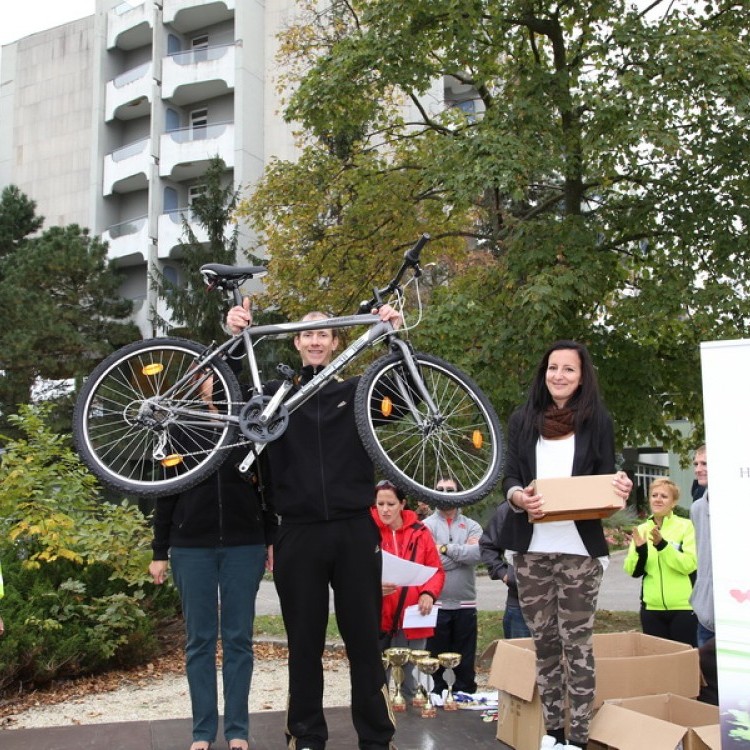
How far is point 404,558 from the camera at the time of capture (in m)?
5.62

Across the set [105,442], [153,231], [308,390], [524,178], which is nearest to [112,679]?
[105,442]

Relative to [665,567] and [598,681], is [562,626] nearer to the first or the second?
[598,681]

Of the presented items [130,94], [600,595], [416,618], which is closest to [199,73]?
[130,94]

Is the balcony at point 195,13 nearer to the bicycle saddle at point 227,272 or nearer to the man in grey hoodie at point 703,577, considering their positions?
the bicycle saddle at point 227,272

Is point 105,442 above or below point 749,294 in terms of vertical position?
below

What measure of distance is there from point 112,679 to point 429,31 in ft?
29.4

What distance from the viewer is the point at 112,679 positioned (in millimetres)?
6926

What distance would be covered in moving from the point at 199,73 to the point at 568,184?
2477 cm

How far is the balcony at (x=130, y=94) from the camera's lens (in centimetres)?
3444

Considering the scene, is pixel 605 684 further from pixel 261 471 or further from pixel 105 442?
pixel 105 442

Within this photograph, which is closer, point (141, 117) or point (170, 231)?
point (170, 231)

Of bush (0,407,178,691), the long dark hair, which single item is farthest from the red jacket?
bush (0,407,178,691)

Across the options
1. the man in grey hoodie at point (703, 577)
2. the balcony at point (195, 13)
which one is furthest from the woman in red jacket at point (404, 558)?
the balcony at point (195, 13)

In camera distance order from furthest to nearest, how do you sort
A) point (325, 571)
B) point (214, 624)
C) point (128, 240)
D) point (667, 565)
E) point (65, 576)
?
1. point (128, 240)
2. point (65, 576)
3. point (667, 565)
4. point (214, 624)
5. point (325, 571)
